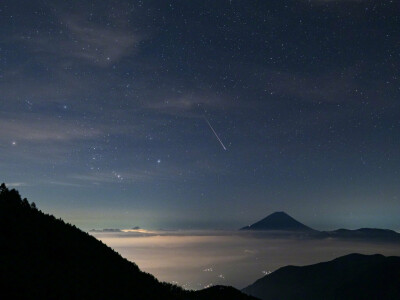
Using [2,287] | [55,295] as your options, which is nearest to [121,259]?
[55,295]

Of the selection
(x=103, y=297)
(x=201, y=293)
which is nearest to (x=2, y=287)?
(x=103, y=297)

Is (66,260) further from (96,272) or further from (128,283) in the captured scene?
(128,283)

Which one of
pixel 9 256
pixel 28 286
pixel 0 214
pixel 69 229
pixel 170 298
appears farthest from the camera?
pixel 69 229

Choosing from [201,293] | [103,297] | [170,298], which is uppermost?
[103,297]

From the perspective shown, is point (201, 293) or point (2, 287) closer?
point (2, 287)

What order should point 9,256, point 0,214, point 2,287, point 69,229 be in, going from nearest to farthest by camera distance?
point 2,287 < point 9,256 < point 0,214 < point 69,229

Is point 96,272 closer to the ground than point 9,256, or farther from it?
closer to the ground

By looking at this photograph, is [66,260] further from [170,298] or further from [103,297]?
[170,298]
